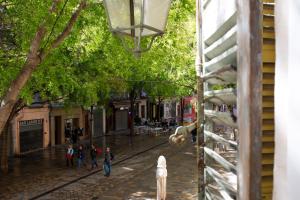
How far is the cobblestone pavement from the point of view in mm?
17375

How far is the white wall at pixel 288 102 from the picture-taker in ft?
4.63

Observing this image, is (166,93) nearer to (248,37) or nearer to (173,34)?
(173,34)

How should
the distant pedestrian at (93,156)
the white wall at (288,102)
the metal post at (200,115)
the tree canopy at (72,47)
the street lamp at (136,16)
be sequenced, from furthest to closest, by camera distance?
the distant pedestrian at (93,156)
the tree canopy at (72,47)
the street lamp at (136,16)
the metal post at (200,115)
the white wall at (288,102)

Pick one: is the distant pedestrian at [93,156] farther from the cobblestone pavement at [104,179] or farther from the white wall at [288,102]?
the white wall at [288,102]

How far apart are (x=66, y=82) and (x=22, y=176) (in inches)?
267

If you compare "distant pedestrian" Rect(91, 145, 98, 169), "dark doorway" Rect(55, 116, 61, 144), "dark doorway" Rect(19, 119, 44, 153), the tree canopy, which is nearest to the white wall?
the tree canopy

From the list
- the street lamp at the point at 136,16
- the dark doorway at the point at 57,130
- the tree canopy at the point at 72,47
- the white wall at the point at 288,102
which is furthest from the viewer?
the dark doorway at the point at 57,130

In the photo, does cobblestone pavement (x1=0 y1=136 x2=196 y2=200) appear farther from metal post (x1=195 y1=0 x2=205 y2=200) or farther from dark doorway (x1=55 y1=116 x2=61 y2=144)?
metal post (x1=195 y1=0 x2=205 y2=200)

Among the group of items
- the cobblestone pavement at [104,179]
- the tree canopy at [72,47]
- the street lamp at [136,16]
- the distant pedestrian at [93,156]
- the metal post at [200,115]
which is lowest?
the cobblestone pavement at [104,179]

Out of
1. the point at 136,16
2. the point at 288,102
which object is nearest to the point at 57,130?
the point at 136,16

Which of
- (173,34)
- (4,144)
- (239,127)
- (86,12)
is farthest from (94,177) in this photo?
(239,127)

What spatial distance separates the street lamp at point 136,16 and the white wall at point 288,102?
3.04m

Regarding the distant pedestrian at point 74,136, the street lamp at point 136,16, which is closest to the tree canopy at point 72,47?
the street lamp at point 136,16

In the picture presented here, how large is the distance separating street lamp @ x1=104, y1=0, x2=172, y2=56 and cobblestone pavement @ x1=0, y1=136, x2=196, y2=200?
12.8 meters
